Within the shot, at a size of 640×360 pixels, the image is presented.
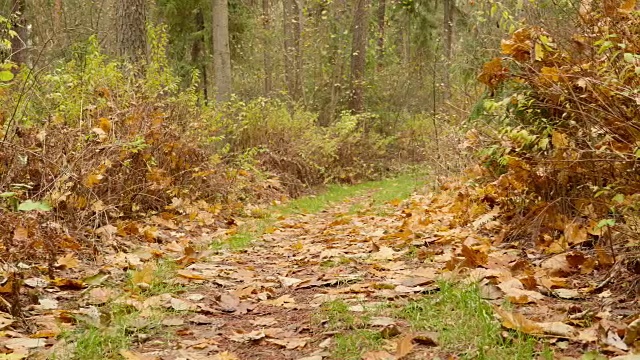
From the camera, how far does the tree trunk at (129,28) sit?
9562 millimetres

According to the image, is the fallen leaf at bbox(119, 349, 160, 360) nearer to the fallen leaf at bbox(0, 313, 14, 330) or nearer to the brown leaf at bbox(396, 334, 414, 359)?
the fallen leaf at bbox(0, 313, 14, 330)

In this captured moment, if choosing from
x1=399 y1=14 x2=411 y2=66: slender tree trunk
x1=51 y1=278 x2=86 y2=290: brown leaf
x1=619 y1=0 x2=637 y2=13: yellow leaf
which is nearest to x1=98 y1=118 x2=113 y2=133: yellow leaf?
x1=51 y1=278 x2=86 y2=290: brown leaf

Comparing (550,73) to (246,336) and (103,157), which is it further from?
(103,157)

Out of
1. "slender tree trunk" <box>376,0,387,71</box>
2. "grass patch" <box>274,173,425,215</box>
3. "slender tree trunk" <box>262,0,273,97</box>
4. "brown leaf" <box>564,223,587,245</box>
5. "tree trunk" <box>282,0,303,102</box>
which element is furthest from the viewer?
"slender tree trunk" <box>376,0,387,71</box>

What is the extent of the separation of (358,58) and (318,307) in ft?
56.3

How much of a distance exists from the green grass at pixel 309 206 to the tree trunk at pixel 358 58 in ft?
9.73

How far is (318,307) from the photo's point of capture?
3.47 m

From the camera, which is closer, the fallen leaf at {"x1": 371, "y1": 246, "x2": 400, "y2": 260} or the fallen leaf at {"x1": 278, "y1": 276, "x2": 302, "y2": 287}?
the fallen leaf at {"x1": 278, "y1": 276, "x2": 302, "y2": 287}

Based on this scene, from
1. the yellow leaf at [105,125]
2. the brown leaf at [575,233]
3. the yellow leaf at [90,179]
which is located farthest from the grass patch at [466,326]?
the yellow leaf at [105,125]

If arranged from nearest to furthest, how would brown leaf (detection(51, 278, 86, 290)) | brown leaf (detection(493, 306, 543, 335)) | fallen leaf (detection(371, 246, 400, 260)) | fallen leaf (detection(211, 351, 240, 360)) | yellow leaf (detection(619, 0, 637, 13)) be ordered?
brown leaf (detection(493, 306, 543, 335)), fallen leaf (detection(211, 351, 240, 360)), yellow leaf (detection(619, 0, 637, 13)), brown leaf (detection(51, 278, 86, 290)), fallen leaf (detection(371, 246, 400, 260))

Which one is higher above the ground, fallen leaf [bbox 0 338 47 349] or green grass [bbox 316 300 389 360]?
fallen leaf [bbox 0 338 47 349]

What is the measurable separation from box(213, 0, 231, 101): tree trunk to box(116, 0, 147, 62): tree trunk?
4460 millimetres

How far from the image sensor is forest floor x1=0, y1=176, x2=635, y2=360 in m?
2.66

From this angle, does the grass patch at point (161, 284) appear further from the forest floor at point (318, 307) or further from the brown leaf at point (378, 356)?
the brown leaf at point (378, 356)
